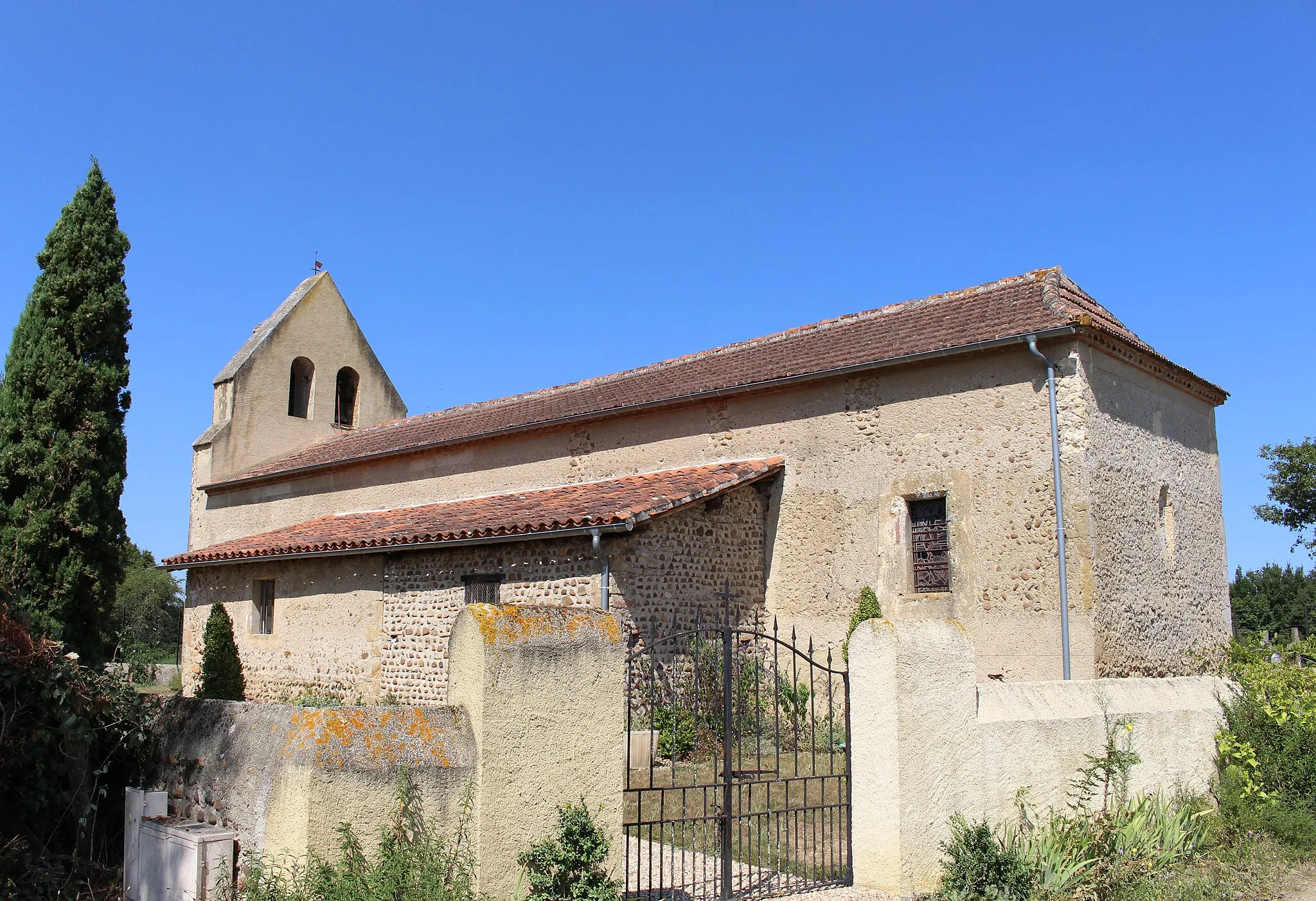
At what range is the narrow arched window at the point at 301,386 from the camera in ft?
86.6

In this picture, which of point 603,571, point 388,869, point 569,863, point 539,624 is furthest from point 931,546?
point 388,869

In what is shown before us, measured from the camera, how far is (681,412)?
16578 mm

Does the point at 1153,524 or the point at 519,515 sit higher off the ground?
the point at 519,515

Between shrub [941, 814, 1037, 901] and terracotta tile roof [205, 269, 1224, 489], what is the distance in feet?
24.2

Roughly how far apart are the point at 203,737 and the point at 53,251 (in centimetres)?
926

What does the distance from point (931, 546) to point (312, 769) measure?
1025 centimetres

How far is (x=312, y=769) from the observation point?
4812 millimetres

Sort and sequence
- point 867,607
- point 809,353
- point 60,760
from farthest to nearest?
point 809,353, point 867,607, point 60,760

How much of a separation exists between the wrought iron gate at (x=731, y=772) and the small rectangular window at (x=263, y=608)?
9360 millimetres

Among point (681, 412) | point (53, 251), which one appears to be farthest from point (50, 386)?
point (681, 412)

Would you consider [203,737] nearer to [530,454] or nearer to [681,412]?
[681,412]

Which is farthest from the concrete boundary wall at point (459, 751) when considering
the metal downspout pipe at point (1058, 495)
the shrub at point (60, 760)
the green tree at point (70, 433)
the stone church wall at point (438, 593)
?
the metal downspout pipe at point (1058, 495)

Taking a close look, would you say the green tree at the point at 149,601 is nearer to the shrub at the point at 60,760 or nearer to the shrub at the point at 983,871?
the shrub at the point at 60,760

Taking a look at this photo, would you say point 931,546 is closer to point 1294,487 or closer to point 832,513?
point 832,513
